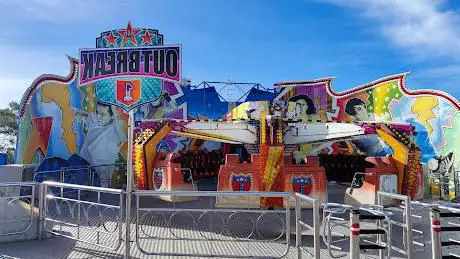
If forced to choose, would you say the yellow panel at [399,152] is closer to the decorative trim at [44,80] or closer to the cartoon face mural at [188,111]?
the cartoon face mural at [188,111]

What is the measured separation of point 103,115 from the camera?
1911 cm

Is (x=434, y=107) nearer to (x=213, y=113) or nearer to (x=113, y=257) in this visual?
(x=213, y=113)

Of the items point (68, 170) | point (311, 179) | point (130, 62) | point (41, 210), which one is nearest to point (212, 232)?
point (41, 210)

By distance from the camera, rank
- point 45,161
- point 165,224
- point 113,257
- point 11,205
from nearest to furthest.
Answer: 1. point 113,257
2. point 11,205
3. point 165,224
4. point 45,161

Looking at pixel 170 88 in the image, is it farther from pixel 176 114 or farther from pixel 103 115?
pixel 103 115

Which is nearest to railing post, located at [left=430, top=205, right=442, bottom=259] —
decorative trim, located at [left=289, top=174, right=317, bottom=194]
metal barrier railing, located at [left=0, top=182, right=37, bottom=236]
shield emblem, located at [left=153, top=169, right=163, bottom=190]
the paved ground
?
the paved ground

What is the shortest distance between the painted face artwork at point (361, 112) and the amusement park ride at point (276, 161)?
5457mm

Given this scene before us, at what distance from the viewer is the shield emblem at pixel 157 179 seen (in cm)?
1421

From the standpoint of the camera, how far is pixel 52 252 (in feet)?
21.8

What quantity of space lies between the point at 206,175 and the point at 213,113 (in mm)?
3033

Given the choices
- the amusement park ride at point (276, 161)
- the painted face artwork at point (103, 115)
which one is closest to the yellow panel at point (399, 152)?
the amusement park ride at point (276, 161)

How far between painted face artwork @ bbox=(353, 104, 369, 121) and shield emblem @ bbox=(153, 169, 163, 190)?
9.92 metres

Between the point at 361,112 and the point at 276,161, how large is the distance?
9.49 metres

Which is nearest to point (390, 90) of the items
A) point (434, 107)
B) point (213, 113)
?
point (434, 107)
